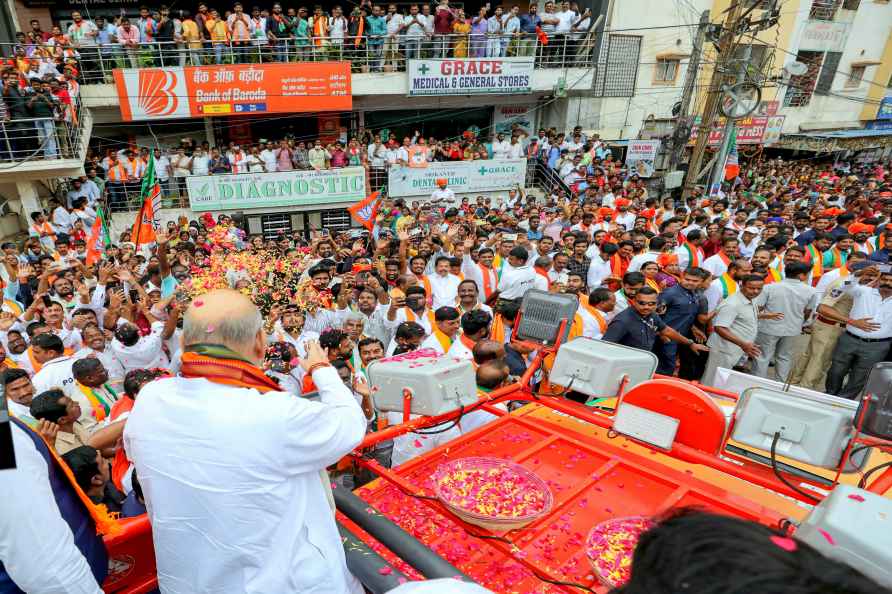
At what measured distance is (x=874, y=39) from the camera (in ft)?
76.2

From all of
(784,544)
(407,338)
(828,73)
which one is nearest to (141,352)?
(407,338)

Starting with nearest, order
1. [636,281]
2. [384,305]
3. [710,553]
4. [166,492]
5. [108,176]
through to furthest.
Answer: [710,553], [166,492], [636,281], [384,305], [108,176]

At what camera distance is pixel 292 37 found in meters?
14.0

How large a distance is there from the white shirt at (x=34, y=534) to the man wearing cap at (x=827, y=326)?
6.82 meters

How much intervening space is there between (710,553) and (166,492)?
1549 millimetres

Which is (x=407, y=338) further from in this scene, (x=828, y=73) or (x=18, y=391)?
(x=828, y=73)

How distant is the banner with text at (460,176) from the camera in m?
14.4

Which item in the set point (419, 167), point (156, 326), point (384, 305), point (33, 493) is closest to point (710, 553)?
point (33, 493)

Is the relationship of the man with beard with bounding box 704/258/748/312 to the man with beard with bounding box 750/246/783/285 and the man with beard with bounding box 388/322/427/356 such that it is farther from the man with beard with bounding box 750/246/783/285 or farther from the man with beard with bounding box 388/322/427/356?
the man with beard with bounding box 388/322/427/356

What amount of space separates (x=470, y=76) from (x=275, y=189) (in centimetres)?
698

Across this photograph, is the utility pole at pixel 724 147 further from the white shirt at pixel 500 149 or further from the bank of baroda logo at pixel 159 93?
the bank of baroda logo at pixel 159 93

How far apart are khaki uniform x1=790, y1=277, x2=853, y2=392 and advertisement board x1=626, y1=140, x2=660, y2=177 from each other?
1160 centimetres

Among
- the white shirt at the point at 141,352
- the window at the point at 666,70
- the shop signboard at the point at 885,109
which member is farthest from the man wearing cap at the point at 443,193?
the shop signboard at the point at 885,109

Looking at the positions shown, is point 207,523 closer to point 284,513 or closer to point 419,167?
point 284,513
